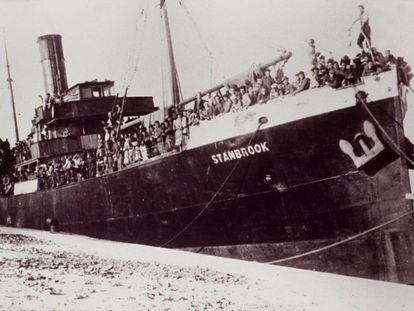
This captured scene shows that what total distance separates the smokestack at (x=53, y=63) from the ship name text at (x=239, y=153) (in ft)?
37.3

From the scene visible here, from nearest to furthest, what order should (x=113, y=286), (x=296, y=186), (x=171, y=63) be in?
(x=113, y=286), (x=296, y=186), (x=171, y=63)

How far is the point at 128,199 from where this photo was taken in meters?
13.0

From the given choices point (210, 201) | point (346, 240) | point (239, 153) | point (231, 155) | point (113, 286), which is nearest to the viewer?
point (113, 286)

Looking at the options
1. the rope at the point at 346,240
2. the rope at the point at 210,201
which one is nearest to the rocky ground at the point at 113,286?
the rope at the point at 346,240

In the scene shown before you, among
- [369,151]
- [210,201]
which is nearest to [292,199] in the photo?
[369,151]

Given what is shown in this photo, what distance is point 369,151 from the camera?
8.61m

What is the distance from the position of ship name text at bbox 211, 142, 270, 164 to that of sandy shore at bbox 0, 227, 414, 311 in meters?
1.95

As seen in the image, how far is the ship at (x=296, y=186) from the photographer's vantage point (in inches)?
339

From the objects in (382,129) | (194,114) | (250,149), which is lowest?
(382,129)

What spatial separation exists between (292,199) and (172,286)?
3191mm

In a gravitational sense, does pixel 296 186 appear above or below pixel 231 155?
below

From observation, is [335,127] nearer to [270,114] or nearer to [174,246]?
[270,114]

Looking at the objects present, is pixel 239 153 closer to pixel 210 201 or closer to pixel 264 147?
pixel 264 147

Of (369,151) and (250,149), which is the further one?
(250,149)
